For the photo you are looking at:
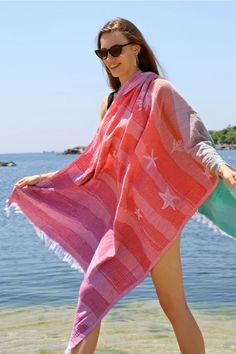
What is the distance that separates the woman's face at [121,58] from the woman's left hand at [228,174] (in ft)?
2.37

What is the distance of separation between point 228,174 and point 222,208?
0.41 m

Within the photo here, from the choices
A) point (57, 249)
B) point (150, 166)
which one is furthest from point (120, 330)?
point (150, 166)

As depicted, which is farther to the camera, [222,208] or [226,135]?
[226,135]

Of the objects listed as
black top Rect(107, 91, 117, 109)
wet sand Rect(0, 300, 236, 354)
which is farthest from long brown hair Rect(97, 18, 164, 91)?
wet sand Rect(0, 300, 236, 354)

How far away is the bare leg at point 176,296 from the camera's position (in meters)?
3.45

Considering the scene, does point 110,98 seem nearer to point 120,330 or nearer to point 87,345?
point 87,345

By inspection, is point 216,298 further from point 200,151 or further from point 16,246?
point 16,246

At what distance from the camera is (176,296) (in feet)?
11.4

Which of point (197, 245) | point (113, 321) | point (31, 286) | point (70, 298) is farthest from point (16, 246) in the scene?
point (113, 321)

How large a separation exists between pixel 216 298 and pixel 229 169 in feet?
13.7

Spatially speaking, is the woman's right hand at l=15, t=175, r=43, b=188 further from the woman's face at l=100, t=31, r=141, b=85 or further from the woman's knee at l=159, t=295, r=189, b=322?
the woman's knee at l=159, t=295, r=189, b=322

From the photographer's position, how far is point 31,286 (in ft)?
26.5

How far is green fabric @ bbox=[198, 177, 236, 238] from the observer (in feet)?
11.5

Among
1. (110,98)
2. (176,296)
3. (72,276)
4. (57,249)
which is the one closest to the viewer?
(176,296)
